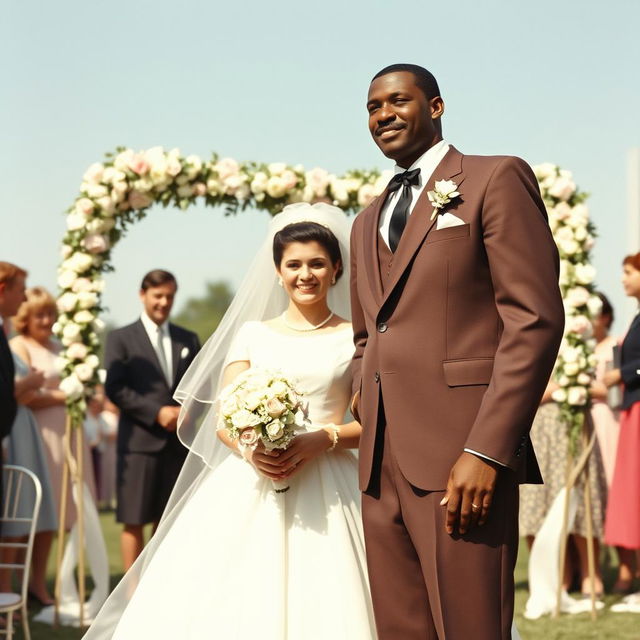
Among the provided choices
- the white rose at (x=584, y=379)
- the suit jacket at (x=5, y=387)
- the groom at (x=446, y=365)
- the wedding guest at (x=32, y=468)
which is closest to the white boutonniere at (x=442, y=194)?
the groom at (x=446, y=365)

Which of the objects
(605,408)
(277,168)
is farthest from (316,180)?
(605,408)

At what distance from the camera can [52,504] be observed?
8117 mm

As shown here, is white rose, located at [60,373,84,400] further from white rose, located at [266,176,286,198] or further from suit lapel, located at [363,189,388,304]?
suit lapel, located at [363,189,388,304]

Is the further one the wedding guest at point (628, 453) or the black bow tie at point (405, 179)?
the wedding guest at point (628, 453)

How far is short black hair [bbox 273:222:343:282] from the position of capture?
15.3 ft

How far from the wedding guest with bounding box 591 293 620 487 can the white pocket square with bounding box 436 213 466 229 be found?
5873 mm

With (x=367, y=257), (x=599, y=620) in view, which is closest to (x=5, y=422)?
(x=367, y=257)

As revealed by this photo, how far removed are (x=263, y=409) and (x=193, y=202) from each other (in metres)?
3.86

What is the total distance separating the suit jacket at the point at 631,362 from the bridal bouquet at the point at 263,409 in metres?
4.20

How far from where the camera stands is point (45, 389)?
8.46 m

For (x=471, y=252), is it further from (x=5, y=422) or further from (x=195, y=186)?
(x=195, y=186)

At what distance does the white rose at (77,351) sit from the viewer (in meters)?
7.42

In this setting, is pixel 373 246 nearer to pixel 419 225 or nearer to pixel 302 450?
pixel 419 225

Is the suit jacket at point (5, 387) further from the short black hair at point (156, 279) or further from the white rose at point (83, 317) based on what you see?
the short black hair at point (156, 279)
